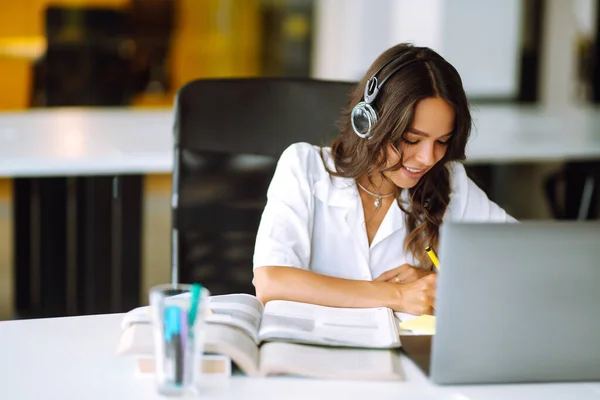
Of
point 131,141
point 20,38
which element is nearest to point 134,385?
point 131,141

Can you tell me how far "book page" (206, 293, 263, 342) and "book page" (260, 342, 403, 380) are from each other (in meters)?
0.04

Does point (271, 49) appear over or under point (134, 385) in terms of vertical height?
over

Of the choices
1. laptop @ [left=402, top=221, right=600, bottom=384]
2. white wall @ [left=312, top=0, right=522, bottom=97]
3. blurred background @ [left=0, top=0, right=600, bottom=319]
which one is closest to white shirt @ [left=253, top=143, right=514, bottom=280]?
laptop @ [left=402, top=221, right=600, bottom=384]

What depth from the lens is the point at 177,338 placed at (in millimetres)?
1024

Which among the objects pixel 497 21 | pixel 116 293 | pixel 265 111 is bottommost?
pixel 116 293

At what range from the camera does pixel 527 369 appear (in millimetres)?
1091

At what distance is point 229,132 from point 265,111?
3.5 inches

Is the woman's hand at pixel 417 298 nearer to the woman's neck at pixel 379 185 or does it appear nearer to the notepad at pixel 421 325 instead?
the notepad at pixel 421 325

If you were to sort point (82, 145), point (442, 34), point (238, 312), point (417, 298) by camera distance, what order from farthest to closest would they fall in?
point (442, 34) → point (82, 145) → point (417, 298) → point (238, 312)

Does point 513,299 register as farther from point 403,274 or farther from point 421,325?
point 403,274

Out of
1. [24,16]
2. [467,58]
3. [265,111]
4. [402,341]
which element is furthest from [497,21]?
[402,341]

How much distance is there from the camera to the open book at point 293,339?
3.61 feet

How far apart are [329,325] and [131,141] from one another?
5.98 feet

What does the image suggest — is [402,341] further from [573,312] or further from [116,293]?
[116,293]
